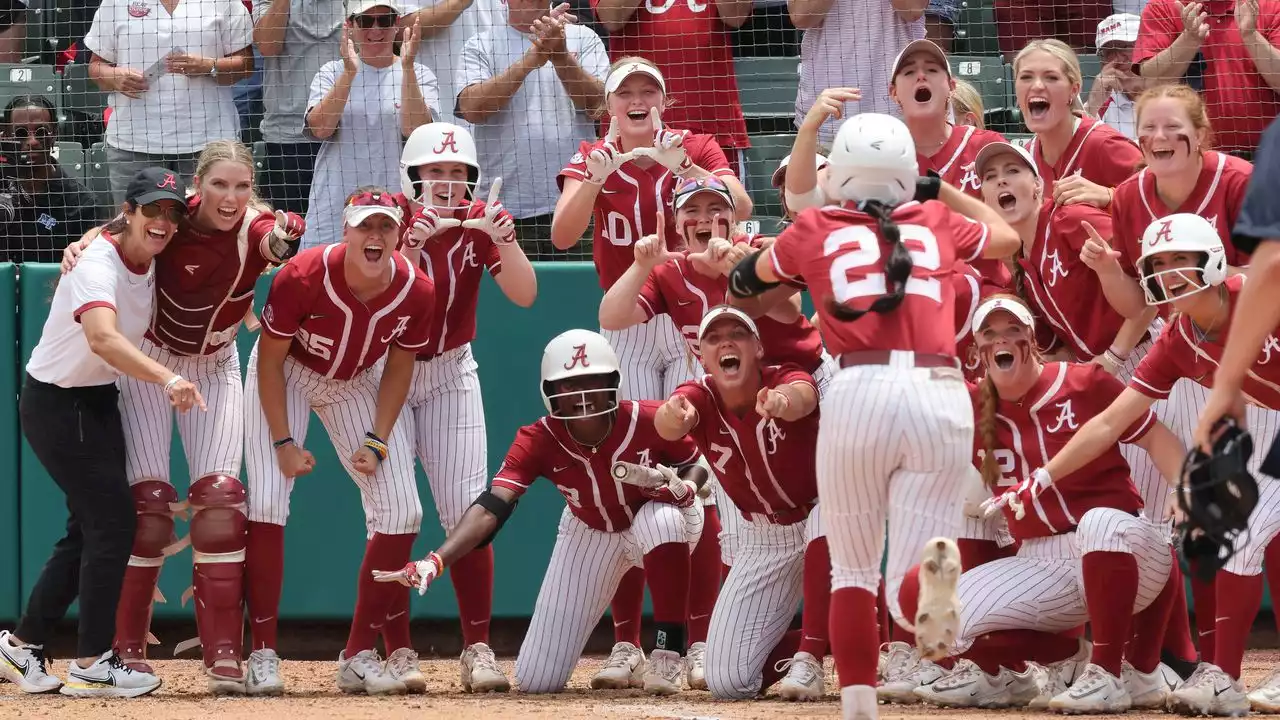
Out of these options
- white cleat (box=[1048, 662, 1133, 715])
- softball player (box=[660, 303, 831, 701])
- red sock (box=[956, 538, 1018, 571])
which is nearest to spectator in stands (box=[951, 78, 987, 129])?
softball player (box=[660, 303, 831, 701])

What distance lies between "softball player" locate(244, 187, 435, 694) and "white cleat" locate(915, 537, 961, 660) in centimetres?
248

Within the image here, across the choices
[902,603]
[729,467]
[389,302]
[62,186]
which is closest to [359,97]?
[62,186]

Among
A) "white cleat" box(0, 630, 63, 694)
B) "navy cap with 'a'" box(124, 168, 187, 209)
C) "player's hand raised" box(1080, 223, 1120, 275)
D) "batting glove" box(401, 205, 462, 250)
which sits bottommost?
"white cleat" box(0, 630, 63, 694)

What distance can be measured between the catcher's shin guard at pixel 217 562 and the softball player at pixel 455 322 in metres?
0.60

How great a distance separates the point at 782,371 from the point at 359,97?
2983 millimetres

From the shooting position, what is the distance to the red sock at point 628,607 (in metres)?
6.08

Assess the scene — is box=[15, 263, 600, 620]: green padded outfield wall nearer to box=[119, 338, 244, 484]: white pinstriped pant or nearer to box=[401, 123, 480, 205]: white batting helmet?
box=[119, 338, 244, 484]: white pinstriped pant

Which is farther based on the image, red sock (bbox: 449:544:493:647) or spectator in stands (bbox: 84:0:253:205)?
spectator in stands (bbox: 84:0:253:205)

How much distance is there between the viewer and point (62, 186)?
7367 millimetres

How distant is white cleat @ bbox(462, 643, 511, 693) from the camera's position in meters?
5.77

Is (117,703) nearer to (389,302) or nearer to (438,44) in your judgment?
(389,302)

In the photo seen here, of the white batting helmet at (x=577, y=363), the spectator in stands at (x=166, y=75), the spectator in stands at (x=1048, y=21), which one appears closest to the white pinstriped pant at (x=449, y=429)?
the white batting helmet at (x=577, y=363)

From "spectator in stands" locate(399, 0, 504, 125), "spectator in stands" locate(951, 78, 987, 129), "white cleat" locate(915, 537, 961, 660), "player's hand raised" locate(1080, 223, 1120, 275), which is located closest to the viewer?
"white cleat" locate(915, 537, 961, 660)

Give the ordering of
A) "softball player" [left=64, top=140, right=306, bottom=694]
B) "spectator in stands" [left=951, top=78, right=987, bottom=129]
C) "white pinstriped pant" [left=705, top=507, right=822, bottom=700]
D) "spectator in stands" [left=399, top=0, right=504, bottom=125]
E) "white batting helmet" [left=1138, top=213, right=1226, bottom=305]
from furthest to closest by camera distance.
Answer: "spectator in stands" [left=399, top=0, right=504, bottom=125]
"spectator in stands" [left=951, top=78, right=987, bottom=129]
"softball player" [left=64, top=140, right=306, bottom=694]
"white pinstriped pant" [left=705, top=507, right=822, bottom=700]
"white batting helmet" [left=1138, top=213, right=1226, bottom=305]
